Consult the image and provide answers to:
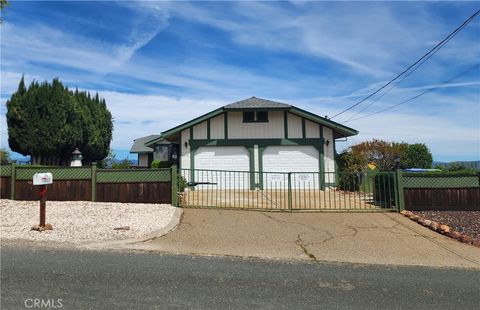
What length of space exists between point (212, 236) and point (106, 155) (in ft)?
88.3

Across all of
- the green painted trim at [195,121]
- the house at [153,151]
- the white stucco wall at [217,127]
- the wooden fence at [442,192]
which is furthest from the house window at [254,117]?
the house at [153,151]

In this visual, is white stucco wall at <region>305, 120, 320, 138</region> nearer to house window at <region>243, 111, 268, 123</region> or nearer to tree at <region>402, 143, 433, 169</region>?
house window at <region>243, 111, 268, 123</region>

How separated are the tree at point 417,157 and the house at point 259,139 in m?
12.5

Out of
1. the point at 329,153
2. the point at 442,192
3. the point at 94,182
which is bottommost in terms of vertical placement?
the point at 442,192

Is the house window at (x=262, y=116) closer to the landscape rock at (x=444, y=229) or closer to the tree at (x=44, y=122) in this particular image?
the landscape rock at (x=444, y=229)

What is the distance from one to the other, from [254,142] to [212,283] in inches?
522

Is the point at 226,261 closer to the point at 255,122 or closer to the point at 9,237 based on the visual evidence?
the point at 9,237

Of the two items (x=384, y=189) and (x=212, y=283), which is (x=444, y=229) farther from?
(x=212, y=283)

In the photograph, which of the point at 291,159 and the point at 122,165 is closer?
the point at 291,159

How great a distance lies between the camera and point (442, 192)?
1066 centimetres

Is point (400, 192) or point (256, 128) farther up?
point (256, 128)

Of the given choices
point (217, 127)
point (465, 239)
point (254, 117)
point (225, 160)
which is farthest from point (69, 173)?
point (465, 239)

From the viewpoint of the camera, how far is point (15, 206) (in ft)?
33.5

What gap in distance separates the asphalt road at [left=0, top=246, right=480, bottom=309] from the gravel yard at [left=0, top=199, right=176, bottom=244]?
3.99 feet
